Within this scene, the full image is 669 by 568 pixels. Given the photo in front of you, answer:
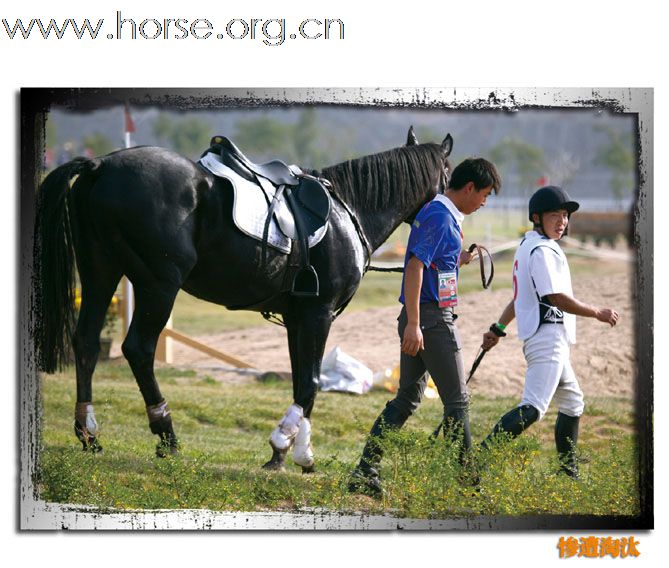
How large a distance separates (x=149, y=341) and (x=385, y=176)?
2.05 meters

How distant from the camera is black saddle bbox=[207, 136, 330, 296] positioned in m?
6.39

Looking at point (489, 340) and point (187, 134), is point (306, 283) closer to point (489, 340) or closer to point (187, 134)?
point (489, 340)

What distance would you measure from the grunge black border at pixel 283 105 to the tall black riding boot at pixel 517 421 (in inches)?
20.7

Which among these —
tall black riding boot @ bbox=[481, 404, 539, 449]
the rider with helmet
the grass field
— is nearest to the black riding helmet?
the rider with helmet

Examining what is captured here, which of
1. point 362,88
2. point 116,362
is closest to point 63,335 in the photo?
point 362,88

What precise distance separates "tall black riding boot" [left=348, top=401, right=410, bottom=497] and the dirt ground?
4384mm

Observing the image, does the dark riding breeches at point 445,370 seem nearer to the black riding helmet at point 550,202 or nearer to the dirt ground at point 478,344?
the black riding helmet at point 550,202

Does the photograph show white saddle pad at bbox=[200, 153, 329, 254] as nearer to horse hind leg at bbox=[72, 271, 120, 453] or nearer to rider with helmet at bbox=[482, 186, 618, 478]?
horse hind leg at bbox=[72, 271, 120, 453]

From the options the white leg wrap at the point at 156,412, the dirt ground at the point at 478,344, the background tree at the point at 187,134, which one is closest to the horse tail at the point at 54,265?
the white leg wrap at the point at 156,412

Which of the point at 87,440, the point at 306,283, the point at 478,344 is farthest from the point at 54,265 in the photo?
the point at 478,344

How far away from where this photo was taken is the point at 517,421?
607 cm

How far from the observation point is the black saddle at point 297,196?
21.0ft

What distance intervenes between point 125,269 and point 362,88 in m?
1.91
